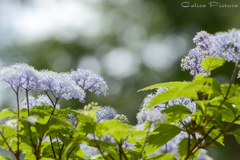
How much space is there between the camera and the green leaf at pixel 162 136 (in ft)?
5.15

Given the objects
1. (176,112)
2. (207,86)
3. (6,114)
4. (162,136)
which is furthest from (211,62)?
(6,114)

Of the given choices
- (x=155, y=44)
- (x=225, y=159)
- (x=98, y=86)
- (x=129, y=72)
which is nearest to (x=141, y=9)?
(x=155, y=44)

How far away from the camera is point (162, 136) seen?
5.26 feet

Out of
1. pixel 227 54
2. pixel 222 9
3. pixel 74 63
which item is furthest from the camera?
pixel 74 63

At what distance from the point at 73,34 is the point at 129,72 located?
21.8 feet

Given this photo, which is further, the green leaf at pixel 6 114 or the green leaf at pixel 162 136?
the green leaf at pixel 162 136

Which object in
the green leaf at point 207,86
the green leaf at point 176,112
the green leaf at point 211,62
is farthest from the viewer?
the green leaf at point 176,112

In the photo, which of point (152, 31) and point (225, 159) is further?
A: point (152, 31)

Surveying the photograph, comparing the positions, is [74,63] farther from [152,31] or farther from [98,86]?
[98,86]

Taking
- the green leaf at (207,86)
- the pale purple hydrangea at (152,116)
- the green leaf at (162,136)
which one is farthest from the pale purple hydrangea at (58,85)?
the green leaf at (207,86)

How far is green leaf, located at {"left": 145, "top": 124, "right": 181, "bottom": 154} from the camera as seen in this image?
157 centimetres

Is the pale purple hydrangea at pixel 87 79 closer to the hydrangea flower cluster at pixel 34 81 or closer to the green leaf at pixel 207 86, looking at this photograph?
the hydrangea flower cluster at pixel 34 81

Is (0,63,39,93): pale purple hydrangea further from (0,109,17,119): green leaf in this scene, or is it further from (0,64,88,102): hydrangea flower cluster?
(0,109,17,119): green leaf

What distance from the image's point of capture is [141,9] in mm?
22047
